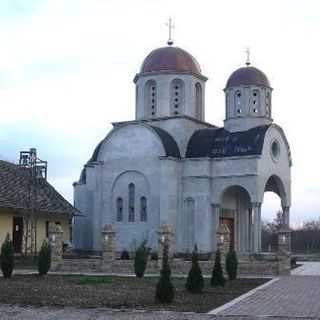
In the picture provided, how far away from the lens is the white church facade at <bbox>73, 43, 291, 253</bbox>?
126ft

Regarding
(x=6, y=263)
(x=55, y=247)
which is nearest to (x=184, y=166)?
(x=55, y=247)

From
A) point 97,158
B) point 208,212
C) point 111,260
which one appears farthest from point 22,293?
point 97,158

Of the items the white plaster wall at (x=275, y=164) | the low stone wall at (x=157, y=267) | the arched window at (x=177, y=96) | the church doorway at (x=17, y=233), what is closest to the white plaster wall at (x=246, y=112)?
the white plaster wall at (x=275, y=164)

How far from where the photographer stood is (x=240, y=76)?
4106 cm

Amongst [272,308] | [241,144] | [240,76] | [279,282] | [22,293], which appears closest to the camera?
[272,308]

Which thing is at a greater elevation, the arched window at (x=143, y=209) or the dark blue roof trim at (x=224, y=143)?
the dark blue roof trim at (x=224, y=143)

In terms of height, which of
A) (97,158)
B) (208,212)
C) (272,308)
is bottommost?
(272,308)

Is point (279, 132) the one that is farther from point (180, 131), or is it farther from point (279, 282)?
point (279, 282)

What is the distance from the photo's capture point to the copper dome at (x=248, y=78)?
1606 inches

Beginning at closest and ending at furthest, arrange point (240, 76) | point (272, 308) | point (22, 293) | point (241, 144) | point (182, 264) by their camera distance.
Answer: point (272, 308) → point (22, 293) → point (182, 264) → point (241, 144) → point (240, 76)

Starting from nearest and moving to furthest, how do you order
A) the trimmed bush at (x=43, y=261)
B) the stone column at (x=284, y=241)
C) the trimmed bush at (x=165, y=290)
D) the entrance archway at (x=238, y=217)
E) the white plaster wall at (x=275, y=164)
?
the trimmed bush at (x=165, y=290), the trimmed bush at (x=43, y=261), the stone column at (x=284, y=241), the white plaster wall at (x=275, y=164), the entrance archway at (x=238, y=217)

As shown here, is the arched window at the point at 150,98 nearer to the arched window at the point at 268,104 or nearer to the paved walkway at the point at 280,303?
the arched window at the point at 268,104

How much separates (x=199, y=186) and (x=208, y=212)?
5.19 ft

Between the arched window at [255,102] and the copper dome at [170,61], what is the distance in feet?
12.6
